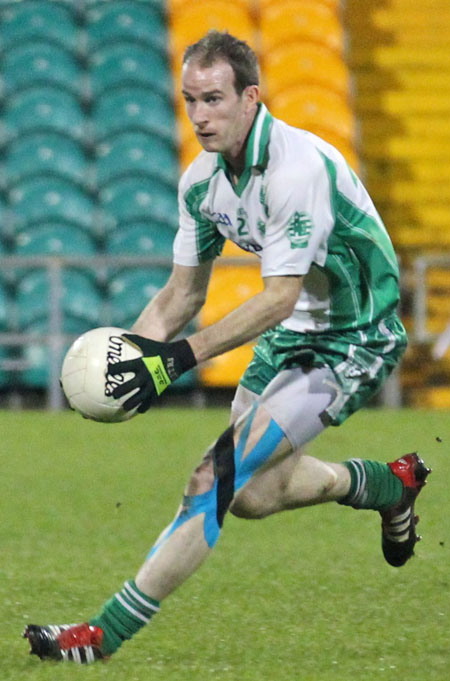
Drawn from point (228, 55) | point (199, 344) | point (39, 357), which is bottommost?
point (39, 357)

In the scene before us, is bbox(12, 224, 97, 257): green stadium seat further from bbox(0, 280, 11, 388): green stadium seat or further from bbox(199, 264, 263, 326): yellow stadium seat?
bbox(199, 264, 263, 326): yellow stadium seat

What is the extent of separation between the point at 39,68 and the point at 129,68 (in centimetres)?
91

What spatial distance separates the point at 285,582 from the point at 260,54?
33.7 ft

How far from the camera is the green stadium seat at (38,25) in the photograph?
15.0m

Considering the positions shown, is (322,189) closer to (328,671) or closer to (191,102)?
(191,102)

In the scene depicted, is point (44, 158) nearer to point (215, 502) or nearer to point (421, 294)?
point (421, 294)

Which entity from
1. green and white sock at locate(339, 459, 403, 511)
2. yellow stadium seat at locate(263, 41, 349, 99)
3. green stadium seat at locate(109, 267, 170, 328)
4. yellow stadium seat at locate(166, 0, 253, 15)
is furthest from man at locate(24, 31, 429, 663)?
yellow stadium seat at locate(166, 0, 253, 15)

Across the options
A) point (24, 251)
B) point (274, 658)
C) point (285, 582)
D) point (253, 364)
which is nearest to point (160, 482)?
point (285, 582)

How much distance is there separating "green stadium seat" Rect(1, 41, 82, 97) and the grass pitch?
5589 millimetres

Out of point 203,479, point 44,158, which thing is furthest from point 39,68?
point 203,479

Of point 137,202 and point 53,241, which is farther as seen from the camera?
point 137,202

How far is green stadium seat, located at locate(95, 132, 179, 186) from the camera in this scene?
13617 mm

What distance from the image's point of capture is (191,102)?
414cm

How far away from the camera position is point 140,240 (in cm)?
1288
